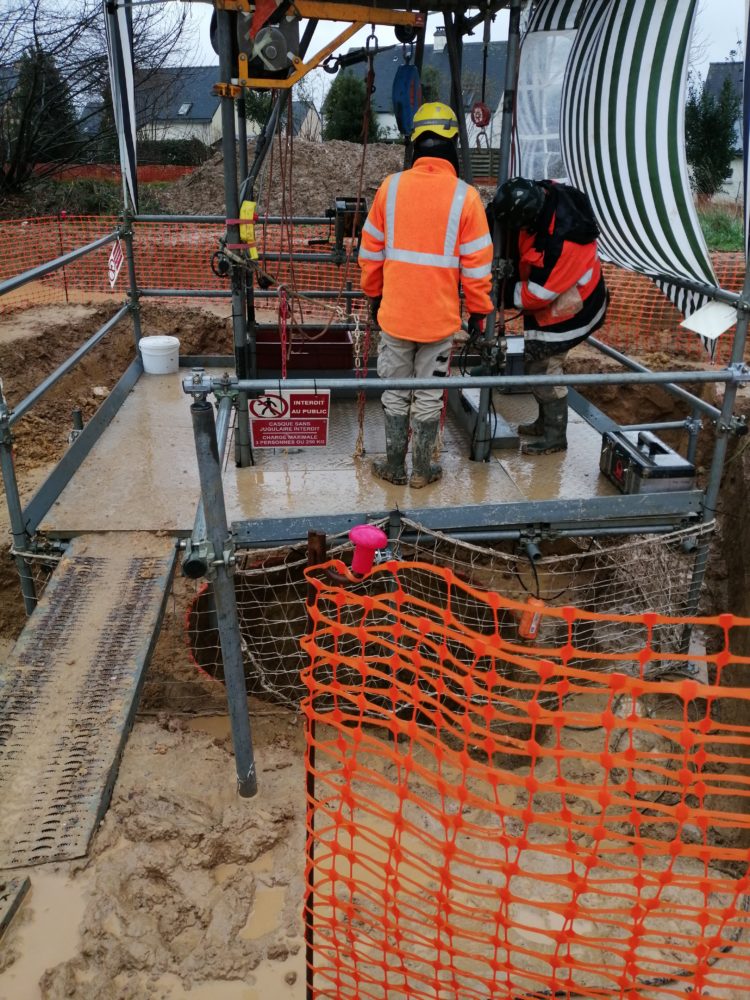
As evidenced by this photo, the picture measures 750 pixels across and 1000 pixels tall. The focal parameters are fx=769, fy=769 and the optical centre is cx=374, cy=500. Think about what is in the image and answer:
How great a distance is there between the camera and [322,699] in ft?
17.6

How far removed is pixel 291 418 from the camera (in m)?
4.13

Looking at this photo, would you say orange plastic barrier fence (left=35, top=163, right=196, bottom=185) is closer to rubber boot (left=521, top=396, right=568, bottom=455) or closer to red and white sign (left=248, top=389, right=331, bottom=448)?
rubber boot (left=521, top=396, right=568, bottom=455)

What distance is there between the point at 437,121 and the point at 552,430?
2162mm

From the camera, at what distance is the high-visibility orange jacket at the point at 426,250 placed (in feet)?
13.5

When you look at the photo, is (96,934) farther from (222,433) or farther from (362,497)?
(362,497)

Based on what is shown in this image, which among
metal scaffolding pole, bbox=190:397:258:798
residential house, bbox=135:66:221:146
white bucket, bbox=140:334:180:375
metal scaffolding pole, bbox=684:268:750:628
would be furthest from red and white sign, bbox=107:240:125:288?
residential house, bbox=135:66:221:146

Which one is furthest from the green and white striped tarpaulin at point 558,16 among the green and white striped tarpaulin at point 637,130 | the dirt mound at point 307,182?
the dirt mound at point 307,182

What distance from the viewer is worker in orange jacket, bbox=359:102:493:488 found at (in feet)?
13.6

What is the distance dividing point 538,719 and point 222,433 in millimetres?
1986

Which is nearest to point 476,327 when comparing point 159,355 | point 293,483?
point 293,483

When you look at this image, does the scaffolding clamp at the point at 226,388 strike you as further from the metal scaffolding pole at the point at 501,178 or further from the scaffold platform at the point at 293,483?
the metal scaffolding pole at the point at 501,178

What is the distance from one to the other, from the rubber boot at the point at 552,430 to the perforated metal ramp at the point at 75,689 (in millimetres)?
2573

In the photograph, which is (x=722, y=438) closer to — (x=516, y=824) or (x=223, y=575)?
(x=516, y=824)

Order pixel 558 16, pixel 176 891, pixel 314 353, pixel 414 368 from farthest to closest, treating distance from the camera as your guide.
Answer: pixel 314 353 < pixel 558 16 < pixel 414 368 < pixel 176 891
